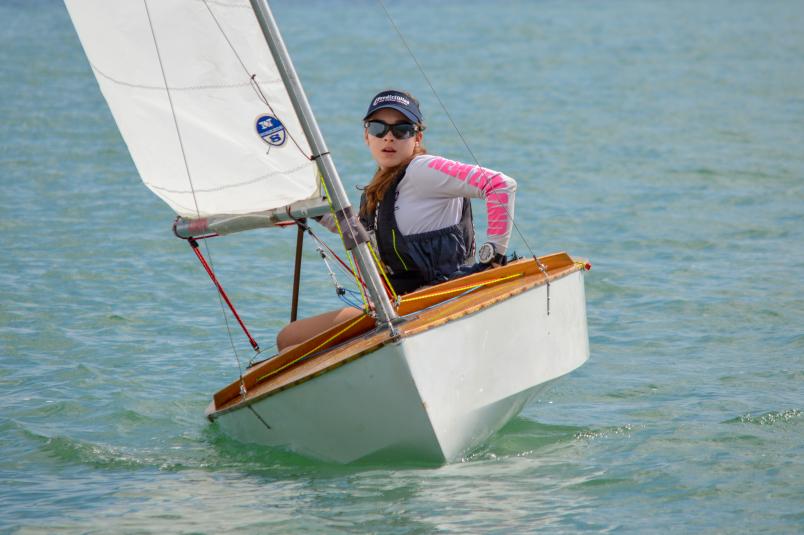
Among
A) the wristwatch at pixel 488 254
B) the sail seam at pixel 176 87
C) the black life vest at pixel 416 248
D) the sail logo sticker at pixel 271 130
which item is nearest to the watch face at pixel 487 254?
the wristwatch at pixel 488 254

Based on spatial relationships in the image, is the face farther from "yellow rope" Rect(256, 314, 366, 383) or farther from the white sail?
"yellow rope" Rect(256, 314, 366, 383)

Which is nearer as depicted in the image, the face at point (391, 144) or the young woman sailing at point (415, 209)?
the young woman sailing at point (415, 209)

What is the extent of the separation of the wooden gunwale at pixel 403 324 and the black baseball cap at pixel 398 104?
725 mm

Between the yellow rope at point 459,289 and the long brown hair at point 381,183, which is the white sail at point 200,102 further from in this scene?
the yellow rope at point 459,289

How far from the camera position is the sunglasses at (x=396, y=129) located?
4930mm

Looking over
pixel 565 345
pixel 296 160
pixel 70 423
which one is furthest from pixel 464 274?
pixel 70 423

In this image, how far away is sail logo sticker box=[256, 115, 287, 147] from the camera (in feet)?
15.5

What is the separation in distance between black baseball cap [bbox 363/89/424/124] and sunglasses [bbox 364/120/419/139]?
1.4 inches

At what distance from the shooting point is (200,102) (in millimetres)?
4789

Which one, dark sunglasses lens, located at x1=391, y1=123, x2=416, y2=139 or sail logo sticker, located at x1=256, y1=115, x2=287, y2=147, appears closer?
sail logo sticker, located at x1=256, y1=115, x2=287, y2=147

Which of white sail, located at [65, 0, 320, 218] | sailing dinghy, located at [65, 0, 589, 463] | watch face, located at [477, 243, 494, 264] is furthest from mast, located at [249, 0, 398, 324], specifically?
watch face, located at [477, 243, 494, 264]

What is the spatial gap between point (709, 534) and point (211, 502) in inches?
74.9

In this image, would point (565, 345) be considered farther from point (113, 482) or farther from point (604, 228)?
point (604, 228)

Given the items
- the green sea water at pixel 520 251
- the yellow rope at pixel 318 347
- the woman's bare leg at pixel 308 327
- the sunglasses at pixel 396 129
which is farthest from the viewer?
the woman's bare leg at pixel 308 327
